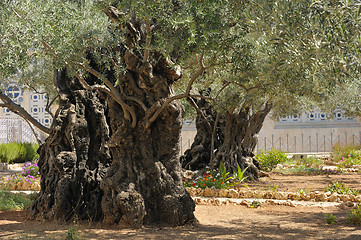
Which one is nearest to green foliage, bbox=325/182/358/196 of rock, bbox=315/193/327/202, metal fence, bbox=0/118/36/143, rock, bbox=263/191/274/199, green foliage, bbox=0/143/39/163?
rock, bbox=315/193/327/202

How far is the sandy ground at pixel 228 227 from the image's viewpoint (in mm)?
6066

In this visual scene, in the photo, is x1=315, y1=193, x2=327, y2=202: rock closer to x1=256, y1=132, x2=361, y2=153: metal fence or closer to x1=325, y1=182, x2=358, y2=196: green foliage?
x1=325, y1=182, x2=358, y2=196: green foliage

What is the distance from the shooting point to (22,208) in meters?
8.61

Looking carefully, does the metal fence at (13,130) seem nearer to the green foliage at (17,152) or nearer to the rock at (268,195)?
the green foliage at (17,152)

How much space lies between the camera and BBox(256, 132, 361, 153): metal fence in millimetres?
27172

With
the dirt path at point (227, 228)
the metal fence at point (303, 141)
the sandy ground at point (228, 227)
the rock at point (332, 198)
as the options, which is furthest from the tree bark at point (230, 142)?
the metal fence at point (303, 141)

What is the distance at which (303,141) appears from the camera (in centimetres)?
2741

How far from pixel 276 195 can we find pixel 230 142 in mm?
4018

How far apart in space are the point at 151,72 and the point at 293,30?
297 centimetres

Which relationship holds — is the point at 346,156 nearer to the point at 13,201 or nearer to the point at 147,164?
the point at 147,164


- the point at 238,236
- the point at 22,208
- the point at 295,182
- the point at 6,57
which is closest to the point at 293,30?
the point at 238,236

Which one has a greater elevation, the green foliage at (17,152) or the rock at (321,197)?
the green foliage at (17,152)

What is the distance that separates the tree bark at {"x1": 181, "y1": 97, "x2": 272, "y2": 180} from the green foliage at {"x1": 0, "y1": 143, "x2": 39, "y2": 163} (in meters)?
7.60

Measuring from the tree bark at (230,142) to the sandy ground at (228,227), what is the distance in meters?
4.25
